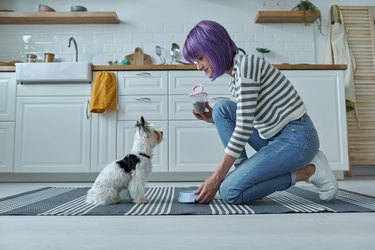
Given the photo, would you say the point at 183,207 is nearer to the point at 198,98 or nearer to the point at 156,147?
the point at 198,98

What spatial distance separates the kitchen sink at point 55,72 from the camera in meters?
3.06

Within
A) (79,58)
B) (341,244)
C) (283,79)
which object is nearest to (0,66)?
(79,58)

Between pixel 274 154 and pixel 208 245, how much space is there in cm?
78

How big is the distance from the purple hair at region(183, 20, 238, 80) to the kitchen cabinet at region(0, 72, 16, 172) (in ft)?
7.40

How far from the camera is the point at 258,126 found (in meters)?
1.64

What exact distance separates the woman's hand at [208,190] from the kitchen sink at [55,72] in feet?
6.37

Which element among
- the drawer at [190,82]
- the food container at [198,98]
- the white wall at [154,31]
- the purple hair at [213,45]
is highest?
the white wall at [154,31]

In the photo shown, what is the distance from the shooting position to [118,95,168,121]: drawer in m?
3.10

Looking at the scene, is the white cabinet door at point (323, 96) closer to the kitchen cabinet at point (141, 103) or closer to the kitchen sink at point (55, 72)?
the kitchen cabinet at point (141, 103)

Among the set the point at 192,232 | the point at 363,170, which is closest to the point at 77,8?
the point at 192,232

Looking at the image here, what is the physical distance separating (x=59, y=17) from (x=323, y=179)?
10.4 feet

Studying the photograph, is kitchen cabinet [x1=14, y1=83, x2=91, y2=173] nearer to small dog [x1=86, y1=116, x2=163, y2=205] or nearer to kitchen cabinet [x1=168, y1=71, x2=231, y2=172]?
kitchen cabinet [x1=168, y1=71, x2=231, y2=172]

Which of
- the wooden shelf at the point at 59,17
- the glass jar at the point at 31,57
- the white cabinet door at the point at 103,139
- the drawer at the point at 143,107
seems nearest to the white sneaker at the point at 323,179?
the drawer at the point at 143,107

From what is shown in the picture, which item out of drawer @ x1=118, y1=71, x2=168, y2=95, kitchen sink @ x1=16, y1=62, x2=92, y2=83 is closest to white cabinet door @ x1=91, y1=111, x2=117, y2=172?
drawer @ x1=118, y1=71, x2=168, y2=95
